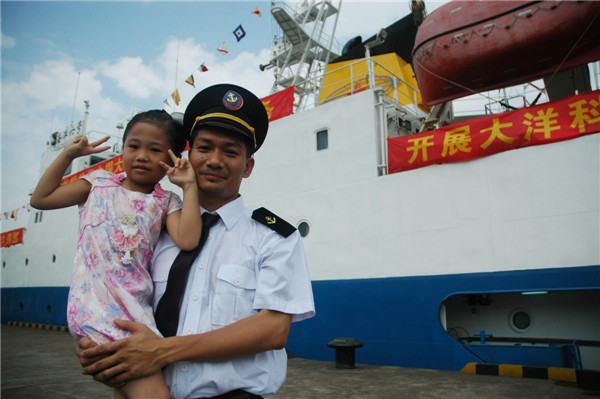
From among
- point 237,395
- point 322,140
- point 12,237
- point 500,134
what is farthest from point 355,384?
point 12,237

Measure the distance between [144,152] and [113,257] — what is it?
1.46 ft

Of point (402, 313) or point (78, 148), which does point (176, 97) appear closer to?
point (402, 313)

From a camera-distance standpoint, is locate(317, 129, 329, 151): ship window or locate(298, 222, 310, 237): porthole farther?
locate(317, 129, 329, 151): ship window

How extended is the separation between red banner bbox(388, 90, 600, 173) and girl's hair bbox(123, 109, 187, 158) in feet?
16.7

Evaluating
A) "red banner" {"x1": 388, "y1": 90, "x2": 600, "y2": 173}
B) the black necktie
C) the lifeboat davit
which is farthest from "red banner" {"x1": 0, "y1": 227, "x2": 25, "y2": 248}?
the black necktie

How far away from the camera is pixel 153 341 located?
118 cm

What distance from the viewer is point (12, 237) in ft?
52.9

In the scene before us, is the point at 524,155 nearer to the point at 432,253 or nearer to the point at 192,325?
the point at 432,253

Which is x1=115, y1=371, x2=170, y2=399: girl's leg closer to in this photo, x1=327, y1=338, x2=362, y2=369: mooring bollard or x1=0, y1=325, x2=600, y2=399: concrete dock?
x1=0, y1=325, x2=600, y2=399: concrete dock

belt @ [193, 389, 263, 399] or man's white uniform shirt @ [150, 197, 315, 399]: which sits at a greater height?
man's white uniform shirt @ [150, 197, 315, 399]

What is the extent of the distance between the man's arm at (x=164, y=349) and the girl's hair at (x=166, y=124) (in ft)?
2.50

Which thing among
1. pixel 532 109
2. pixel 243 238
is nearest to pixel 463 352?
pixel 532 109

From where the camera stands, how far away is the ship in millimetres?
5168

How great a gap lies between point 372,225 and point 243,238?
207 inches
